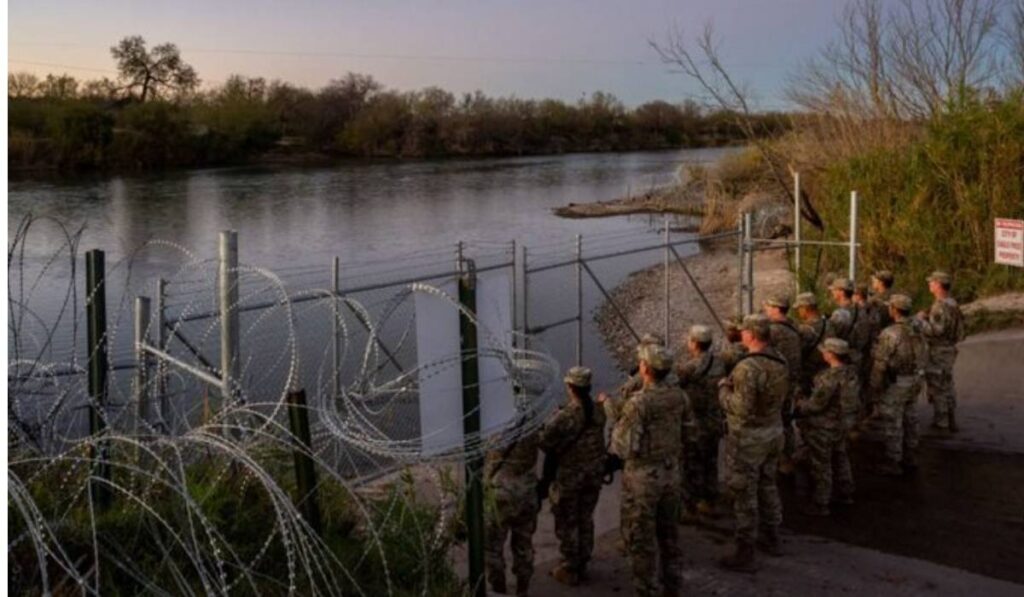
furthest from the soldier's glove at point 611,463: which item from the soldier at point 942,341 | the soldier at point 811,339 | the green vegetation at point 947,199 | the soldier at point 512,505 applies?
the green vegetation at point 947,199

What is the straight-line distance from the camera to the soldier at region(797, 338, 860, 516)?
812cm

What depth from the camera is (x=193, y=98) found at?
84.0 m

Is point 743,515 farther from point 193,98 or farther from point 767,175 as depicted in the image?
point 193,98

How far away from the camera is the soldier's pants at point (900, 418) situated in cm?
907

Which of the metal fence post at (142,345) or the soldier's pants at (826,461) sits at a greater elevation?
the metal fence post at (142,345)

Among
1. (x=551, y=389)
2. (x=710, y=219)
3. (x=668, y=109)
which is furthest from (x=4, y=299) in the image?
(x=668, y=109)

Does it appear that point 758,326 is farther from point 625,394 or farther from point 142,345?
point 142,345

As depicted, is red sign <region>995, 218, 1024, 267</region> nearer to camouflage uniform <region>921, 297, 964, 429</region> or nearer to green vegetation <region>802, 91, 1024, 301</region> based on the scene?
green vegetation <region>802, 91, 1024, 301</region>

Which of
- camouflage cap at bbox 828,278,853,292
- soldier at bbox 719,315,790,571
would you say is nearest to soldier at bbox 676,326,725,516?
soldier at bbox 719,315,790,571

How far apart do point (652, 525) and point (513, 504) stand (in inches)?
33.3

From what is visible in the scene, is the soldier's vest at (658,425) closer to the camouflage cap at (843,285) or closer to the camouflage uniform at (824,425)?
the camouflage uniform at (824,425)

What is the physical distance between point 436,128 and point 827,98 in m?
68.2

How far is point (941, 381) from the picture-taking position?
10.1 metres

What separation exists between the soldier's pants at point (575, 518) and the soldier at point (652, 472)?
9.8 inches
